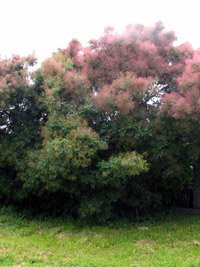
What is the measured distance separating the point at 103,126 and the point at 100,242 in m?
2.91

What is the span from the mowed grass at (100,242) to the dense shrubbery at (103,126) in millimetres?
598

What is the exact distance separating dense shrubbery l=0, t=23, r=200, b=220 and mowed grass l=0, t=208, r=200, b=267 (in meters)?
0.60

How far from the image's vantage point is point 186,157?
1037cm

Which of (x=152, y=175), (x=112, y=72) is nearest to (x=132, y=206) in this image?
(x=152, y=175)

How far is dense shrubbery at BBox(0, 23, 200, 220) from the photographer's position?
9.55 metres

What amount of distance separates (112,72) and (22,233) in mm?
4806

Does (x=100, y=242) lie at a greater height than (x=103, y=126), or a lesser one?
lesser

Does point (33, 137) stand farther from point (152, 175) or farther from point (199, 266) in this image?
point (199, 266)

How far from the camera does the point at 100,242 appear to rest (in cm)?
925

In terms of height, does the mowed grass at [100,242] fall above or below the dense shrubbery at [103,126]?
below

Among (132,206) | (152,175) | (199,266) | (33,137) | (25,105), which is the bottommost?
(199,266)

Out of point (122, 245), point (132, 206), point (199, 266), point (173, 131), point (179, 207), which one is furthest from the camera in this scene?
point (179, 207)

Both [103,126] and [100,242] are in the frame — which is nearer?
[100,242]

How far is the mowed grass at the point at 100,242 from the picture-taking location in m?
7.90
